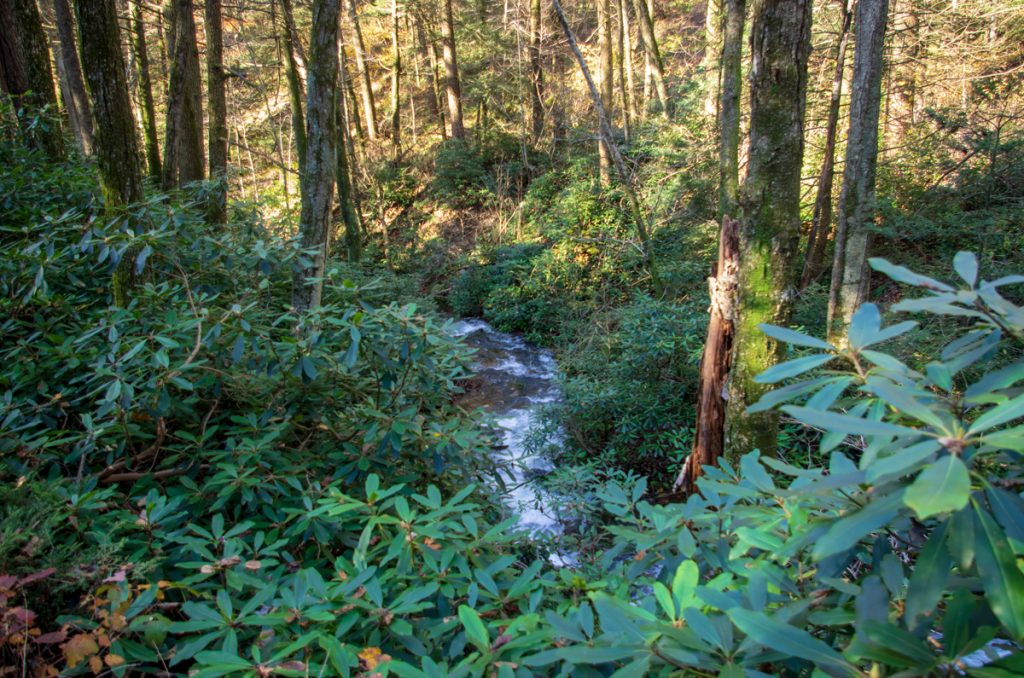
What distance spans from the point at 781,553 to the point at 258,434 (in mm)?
2589

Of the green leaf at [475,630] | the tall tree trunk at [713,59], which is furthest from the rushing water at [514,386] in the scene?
the tall tree trunk at [713,59]

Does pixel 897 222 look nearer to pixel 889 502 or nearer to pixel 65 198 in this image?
pixel 889 502

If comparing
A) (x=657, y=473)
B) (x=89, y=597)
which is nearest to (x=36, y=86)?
Answer: (x=89, y=597)

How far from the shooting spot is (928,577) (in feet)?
2.35

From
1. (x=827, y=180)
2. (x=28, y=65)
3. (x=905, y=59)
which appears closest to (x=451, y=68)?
(x=28, y=65)

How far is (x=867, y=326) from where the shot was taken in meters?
0.98

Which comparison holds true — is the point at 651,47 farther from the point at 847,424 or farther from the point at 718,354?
the point at 847,424

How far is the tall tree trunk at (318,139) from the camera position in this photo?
13.3 feet

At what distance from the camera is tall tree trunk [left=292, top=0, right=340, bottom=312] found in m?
4.04

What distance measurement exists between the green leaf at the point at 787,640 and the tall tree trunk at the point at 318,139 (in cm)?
367

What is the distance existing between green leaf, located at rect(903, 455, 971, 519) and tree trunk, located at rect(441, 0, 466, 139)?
61.7 ft

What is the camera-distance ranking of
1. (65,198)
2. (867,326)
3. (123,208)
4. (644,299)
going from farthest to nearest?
(644,299) → (65,198) → (123,208) → (867,326)

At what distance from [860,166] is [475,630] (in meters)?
6.83

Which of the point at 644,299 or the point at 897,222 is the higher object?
the point at 897,222
